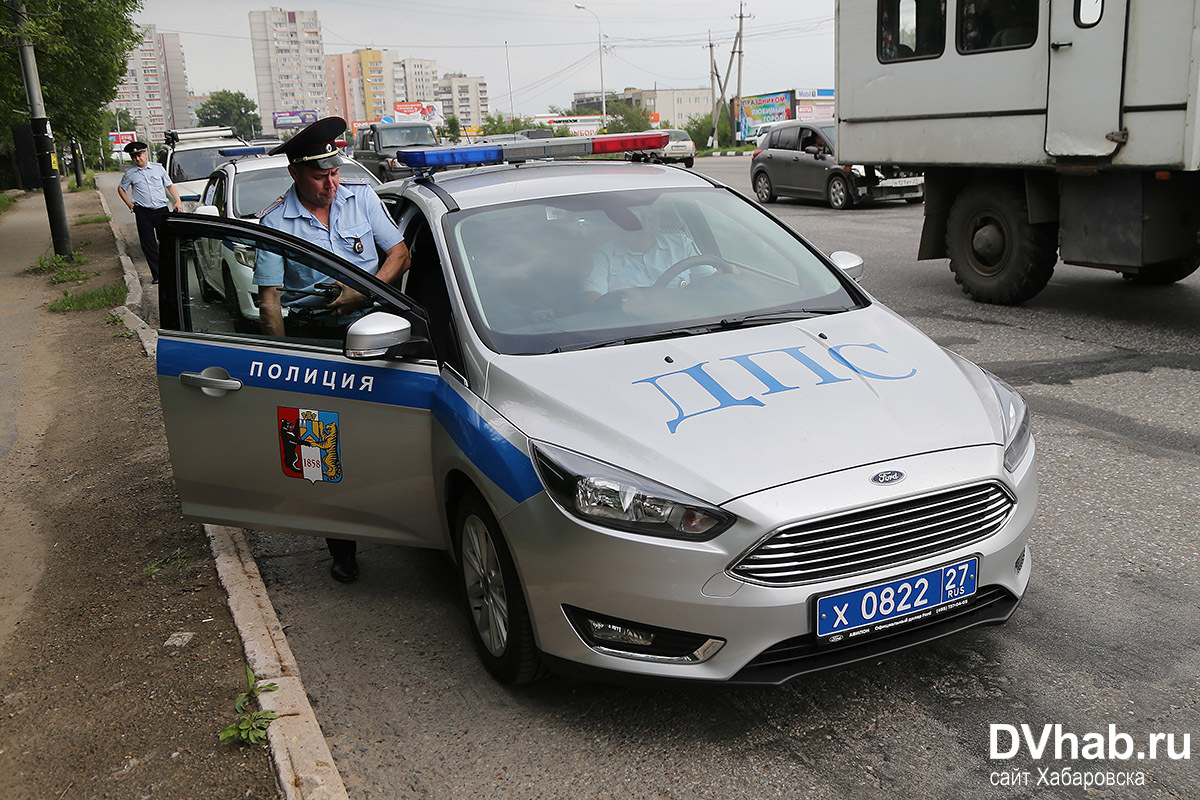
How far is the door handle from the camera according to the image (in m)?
4.05

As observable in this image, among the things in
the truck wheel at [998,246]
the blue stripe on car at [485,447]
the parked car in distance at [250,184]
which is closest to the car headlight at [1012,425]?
the blue stripe on car at [485,447]

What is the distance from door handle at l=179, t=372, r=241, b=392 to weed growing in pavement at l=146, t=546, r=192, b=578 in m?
1.04

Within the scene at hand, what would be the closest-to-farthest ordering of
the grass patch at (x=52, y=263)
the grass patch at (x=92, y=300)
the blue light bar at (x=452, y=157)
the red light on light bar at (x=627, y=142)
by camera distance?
the blue light bar at (x=452, y=157) → the red light on light bar at (x=627, y=142) → the grass patch at (x=92, y=300) → the grass patch at (x=52, y=263)

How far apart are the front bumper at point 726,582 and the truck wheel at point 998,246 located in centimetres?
661

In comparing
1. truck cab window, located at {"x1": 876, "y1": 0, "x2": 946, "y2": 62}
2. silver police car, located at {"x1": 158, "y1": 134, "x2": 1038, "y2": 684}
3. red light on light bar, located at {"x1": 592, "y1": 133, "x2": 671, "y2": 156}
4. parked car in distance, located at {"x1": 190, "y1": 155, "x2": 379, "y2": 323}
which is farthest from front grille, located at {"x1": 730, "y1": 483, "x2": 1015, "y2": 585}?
truck cab window, located at {"x1": 876, "y1": 0, "x2": 946, "y2": 62}

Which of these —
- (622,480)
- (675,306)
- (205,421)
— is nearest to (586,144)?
(675,306)

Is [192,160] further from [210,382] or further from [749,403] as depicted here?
[749,403]

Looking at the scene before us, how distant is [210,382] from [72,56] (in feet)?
55.7

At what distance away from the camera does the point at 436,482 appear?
3.73 m

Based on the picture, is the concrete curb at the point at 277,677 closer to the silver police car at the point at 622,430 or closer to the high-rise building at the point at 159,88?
the silver police car at the point at 622,430

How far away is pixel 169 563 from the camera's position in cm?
476

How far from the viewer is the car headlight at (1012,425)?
3.20 meters

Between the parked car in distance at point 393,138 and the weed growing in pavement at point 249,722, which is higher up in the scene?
the parked car in distance at point 393,138

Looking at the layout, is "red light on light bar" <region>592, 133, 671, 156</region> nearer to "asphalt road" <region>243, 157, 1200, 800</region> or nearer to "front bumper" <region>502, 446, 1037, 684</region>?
"asphalt road" <region>243, 157, 1200, 800</region>
